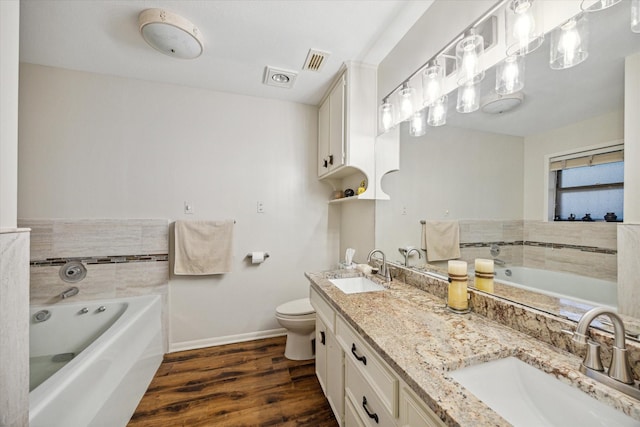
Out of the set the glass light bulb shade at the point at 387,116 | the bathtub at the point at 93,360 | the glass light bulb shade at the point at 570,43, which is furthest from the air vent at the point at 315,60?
the bathtub at the point at 93,360

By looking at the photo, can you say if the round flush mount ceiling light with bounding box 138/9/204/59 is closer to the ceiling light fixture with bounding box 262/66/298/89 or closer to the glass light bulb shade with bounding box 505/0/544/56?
the ceiling light fixture with bounding box 262/66/298/89

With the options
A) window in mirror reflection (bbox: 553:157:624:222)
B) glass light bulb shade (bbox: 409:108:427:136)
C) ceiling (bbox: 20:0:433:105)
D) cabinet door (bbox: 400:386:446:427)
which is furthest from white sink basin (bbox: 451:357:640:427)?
ceiling (bbox: 20:0:433:105)

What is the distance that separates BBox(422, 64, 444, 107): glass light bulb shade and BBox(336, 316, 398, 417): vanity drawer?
1298 millimetres

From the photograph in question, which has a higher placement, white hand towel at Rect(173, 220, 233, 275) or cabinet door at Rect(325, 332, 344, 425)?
white hand towel at Rect(173, 220, 233, 275)

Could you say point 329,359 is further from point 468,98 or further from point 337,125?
point 337,125

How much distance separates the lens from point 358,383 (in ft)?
3.51

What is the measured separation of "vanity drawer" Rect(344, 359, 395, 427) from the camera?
87cm

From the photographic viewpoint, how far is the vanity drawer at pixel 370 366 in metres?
0.79

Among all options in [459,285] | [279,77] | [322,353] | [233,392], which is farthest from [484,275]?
[279,77]

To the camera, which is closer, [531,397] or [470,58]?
[531,397]

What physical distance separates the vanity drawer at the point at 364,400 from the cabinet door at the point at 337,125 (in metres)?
1.39

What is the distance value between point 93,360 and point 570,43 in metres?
2.32

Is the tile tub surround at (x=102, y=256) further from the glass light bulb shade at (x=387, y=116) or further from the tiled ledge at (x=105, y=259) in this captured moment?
the glass light bulb shade at (x=387, y=116)

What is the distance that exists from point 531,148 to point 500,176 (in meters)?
0.16
